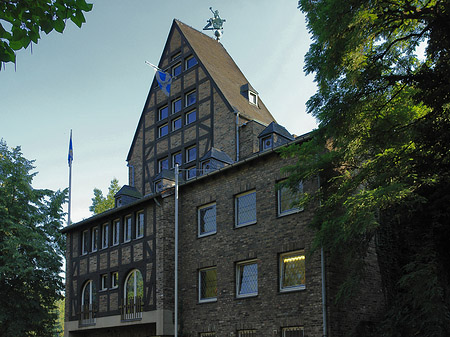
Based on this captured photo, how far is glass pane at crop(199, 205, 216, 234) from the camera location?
23.5 metres

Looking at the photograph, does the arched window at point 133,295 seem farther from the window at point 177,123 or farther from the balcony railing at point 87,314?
the window at point 177,123

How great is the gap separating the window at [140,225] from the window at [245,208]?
535 centimetres

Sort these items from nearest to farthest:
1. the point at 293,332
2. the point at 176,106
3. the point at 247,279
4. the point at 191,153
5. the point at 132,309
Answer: the point at 293,332
the point at 247,279
the point at 132,309
the point at 191,153
the point at 176,106

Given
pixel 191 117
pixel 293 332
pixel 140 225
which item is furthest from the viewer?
pixel 191 117

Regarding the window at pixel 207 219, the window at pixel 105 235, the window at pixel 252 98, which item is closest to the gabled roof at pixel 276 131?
the window at pixel 207 219

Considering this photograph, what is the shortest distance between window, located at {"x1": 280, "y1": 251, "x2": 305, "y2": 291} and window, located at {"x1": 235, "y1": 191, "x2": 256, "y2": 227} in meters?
2.11

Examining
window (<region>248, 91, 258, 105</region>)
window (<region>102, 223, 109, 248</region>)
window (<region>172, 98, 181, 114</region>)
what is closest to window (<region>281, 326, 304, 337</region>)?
window (<region>102, 223, 109, 248</region>)

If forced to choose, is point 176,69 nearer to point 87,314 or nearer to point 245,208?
point 245,208

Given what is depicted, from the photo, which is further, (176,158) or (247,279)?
(176,158)

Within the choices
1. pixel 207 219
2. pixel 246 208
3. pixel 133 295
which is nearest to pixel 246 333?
pixel 246 208

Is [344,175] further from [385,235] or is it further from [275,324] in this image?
[275,324]

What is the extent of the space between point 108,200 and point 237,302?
22249 millimetres

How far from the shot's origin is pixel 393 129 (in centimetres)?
1476

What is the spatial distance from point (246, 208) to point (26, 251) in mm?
16403
